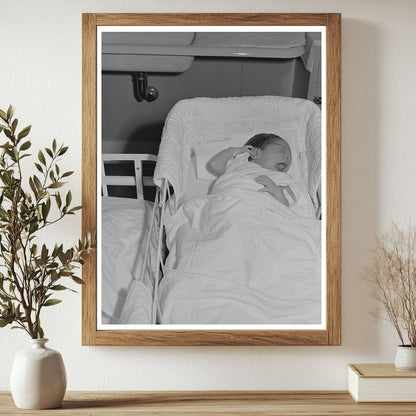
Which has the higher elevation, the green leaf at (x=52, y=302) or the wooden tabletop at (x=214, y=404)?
the green leaf at (x=52, y=302)

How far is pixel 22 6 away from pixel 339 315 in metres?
1.46

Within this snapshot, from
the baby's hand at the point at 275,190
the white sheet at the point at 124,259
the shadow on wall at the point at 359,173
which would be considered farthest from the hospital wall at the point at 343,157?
the baby's hand at the point at 275,190

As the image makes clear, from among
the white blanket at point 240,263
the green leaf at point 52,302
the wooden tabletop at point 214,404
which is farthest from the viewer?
the white blanket at point 240,263

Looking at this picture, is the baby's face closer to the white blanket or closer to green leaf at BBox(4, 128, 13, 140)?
the white blanket

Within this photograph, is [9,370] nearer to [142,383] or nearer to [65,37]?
[142,383]

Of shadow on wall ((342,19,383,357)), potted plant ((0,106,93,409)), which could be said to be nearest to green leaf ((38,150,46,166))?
potted plant ((0,106,93,409))

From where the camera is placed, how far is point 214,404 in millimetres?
1865

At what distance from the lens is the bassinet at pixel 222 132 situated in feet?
6.68

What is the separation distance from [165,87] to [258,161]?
1.28 ft

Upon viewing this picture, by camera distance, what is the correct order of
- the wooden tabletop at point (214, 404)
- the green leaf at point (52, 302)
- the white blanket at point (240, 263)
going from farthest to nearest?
the white blanket at point (240, 263)
the green leaf at point (52, 302)
the wooden tabletop at point (214, 404)

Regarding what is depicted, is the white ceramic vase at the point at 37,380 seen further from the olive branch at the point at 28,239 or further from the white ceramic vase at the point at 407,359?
the white ceramic vase at the point at 407,359

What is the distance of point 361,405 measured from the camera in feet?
6.01

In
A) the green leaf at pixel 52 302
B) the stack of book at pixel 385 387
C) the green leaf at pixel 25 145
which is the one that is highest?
the green leaf at pixel 25 145

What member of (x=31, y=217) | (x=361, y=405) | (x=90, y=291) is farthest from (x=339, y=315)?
(x=31, y=217)
